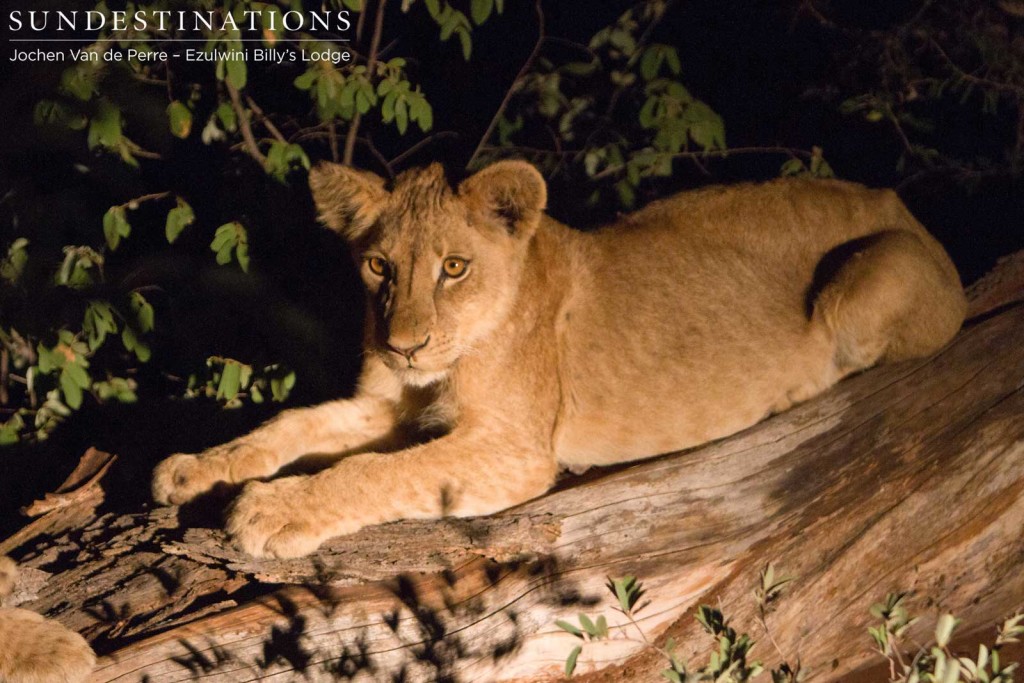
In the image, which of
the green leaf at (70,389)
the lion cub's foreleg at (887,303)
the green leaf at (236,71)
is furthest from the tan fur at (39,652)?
the lion cub's foreleg at (887,303)

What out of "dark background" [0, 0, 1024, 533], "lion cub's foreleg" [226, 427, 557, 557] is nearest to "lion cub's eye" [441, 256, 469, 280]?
"lion cub's foreleg" [226, 427, 557, 557]

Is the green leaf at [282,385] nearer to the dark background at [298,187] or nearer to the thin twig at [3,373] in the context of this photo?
the dark background at [298,187]

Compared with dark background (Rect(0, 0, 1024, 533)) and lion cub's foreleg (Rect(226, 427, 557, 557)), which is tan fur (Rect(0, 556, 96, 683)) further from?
dark background (Rect(0, 0, 1024, 533))

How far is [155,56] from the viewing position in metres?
4.44

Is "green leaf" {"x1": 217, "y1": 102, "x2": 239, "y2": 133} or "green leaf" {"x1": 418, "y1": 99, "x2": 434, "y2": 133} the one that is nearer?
"green leaf" {"x1": 418, "y1": 99, "x2": 434, "y2": 133}

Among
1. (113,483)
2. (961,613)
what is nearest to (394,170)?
(113,483)

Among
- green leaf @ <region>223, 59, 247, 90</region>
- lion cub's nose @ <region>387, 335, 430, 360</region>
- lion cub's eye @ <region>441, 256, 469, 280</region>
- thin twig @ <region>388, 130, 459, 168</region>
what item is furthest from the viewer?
thin twig @ <region>388, 130, 459, 168</region>

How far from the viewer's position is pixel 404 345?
10.5 feet

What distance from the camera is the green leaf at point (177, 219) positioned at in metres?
4.25

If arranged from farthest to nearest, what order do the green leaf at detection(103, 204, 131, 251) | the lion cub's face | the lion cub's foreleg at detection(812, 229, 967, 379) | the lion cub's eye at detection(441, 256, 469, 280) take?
the green leaf at detection(103, 204, 131, 251) < the lion cub's foreleg at detection(812, 229, 967, 379) < the lion cub's eye at detection(441, 256, 469, 280) < the lion cub's face

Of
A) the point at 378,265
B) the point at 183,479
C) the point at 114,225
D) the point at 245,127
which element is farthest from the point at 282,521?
the point at 245,127

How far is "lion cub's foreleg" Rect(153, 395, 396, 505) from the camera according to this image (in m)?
3.44

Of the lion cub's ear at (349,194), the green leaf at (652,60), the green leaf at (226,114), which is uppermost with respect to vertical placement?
the green leaf at (652,60)

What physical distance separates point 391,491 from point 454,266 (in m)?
0.82
